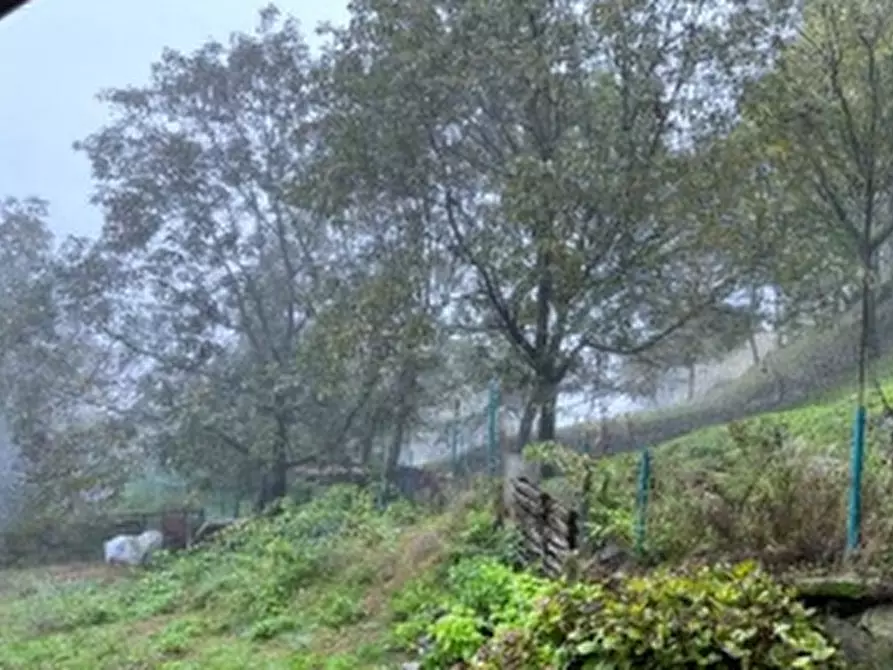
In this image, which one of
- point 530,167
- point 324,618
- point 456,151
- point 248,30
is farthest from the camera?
point 248,30

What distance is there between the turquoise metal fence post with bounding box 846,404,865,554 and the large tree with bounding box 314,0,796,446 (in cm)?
463

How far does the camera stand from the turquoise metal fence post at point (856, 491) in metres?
3.59

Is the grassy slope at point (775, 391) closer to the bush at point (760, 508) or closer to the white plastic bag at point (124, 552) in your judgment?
the white plastic bag at point (124, 552)

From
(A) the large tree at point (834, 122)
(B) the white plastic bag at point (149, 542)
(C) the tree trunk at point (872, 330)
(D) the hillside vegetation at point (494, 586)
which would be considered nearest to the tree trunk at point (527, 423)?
(D) the hillside vegetation at point (494, 586)

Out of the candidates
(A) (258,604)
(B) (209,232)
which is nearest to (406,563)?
(A) (258,604)

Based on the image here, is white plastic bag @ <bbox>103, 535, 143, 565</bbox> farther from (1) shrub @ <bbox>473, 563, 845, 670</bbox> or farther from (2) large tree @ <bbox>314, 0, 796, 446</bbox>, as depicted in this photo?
(1) shrub @ <bbox>473, 563, 845, 670</bbox>

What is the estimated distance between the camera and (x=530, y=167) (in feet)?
26.6

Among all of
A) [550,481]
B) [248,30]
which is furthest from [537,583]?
[248,30]

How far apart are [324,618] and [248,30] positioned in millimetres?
9061

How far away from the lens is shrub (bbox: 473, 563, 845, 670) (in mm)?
2838

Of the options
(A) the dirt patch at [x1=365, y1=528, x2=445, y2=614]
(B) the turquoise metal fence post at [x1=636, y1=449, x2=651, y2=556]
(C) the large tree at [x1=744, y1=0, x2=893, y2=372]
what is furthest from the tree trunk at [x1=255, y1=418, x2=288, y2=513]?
(B) the turquoise metal fence post at [x1=636, y1=449, x2=651, y2=556]

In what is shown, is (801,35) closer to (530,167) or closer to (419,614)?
(530,167)

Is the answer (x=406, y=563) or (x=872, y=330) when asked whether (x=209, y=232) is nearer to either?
(x=406, y=563)

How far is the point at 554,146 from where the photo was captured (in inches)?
357
